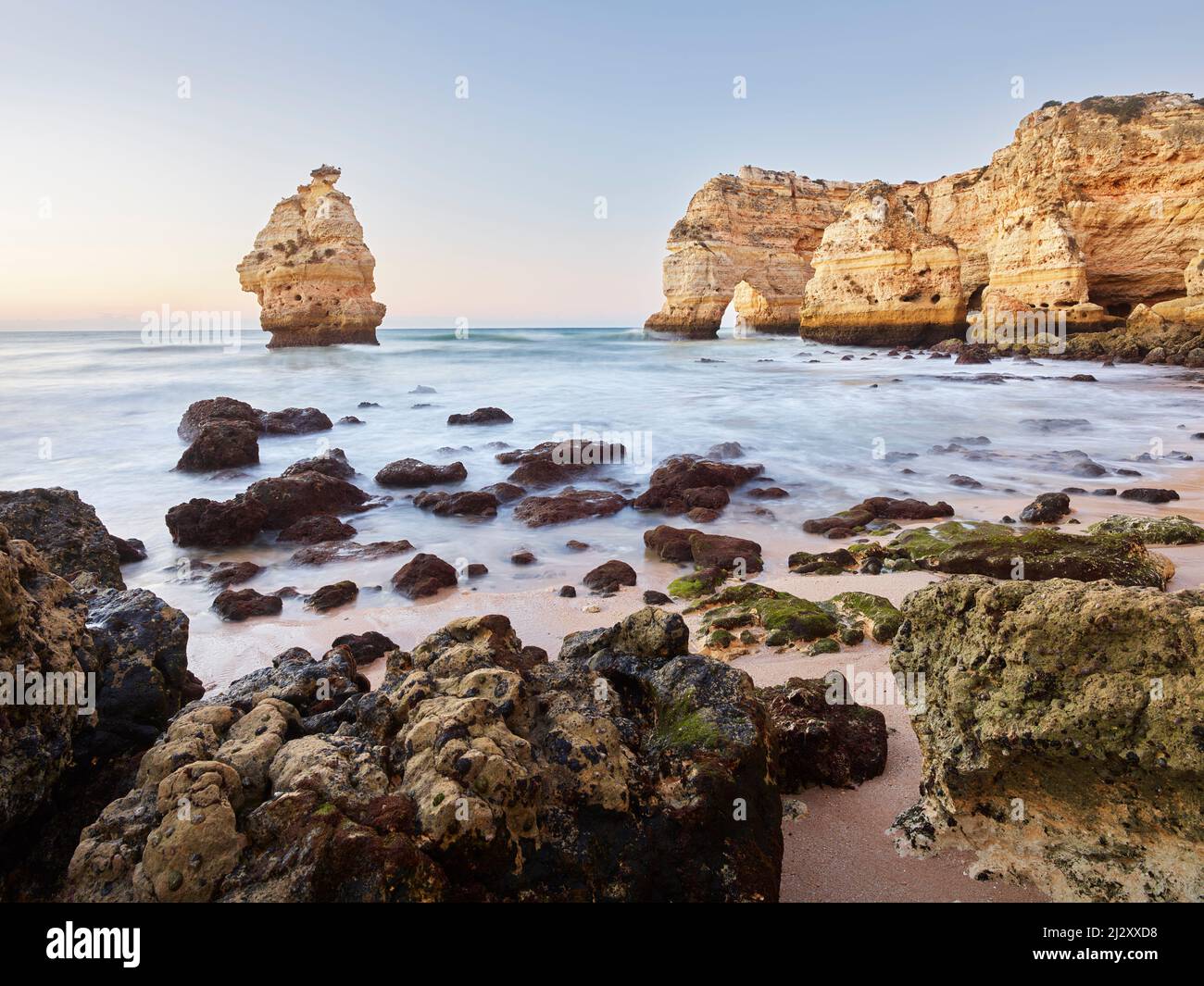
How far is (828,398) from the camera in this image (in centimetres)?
1889

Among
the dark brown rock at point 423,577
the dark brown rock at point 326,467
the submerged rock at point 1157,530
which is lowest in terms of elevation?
the dark brown rock at point 423,577

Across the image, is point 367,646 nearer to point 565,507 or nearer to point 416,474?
point 565,507

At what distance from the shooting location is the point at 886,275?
32.5 metres

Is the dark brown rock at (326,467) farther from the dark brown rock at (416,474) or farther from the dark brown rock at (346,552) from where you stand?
the dark brown rock at (346,552)

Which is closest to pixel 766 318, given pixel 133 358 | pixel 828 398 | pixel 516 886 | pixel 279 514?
pixel 828 398

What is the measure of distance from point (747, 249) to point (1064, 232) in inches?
804

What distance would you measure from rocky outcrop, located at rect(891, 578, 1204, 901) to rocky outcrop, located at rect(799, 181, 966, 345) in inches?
1335

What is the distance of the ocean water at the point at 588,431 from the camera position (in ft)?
24.3

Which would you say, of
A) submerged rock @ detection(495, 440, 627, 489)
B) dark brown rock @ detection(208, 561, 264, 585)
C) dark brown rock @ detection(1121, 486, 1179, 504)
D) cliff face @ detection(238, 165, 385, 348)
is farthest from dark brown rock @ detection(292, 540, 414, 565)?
cliff face @ detection(238, 165, 385, 348)

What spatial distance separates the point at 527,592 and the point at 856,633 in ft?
9.22

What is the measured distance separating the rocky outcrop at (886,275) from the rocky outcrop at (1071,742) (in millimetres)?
33909

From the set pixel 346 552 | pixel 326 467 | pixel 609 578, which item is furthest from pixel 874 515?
pixel 326 467

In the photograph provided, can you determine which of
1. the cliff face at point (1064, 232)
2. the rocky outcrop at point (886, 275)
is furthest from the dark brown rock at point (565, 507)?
the rocky outcrop at point (886, 275)

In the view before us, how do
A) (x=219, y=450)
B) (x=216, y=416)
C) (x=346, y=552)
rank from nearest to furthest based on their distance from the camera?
(x=346, y=552) → (x=219, y=450) → (x=216, y=416)
